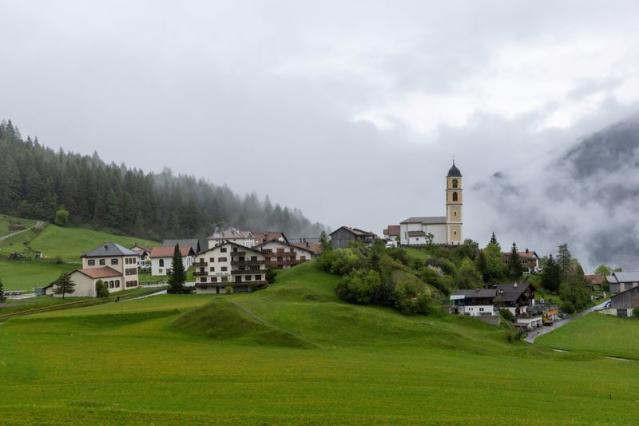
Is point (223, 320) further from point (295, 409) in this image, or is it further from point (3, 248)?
point (3, 248)

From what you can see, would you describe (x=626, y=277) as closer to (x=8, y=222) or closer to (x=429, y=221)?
Answer: (x=429, y=221)

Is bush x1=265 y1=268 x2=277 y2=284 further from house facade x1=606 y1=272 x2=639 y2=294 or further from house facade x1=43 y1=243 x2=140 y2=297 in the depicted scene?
house facade x1=606 y1=272 x2=639 y2=294

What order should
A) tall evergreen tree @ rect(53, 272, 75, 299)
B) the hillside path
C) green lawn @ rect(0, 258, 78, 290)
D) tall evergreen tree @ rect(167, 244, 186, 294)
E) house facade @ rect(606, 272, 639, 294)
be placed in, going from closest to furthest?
tall evergreen tree @ rect(53, 272, 75, 299), tall evergreen tree @ rect(167, 244, 186, 294), green lawn @ rect(0, 258, 78, 290), house facade @ rect(606, 272, 639, 294), the hillside path

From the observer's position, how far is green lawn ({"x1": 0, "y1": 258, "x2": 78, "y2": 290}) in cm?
9762

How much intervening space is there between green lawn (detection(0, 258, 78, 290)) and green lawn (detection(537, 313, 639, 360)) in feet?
251

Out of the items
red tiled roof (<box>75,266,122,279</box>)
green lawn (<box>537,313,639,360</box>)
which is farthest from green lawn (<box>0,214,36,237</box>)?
green lawn (<box>537,313,639,360</box>)

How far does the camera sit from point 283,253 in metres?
106

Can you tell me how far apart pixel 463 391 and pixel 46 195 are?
165962 millimetres

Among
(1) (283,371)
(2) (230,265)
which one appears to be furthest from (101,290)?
(1) (283,371)

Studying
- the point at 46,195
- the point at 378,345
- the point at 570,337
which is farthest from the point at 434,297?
the point at 46,195

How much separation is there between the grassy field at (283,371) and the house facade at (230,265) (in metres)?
23.0

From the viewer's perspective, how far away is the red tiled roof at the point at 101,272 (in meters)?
83.1

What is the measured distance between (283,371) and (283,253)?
232 ft

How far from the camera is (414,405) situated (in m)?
A: 27.4
